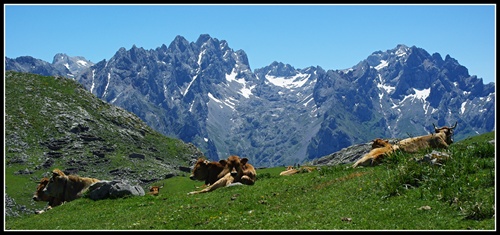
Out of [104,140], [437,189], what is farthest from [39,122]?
[437,189]

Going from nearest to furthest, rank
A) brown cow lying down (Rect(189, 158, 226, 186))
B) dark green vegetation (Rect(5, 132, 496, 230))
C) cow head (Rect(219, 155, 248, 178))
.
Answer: dark green vegetation (Rect(5, 132, 496, 230)) → cow head (Rect(219, 155, 248, 178)) → brown cow lying down (Rect(189, 158, 226, 186))

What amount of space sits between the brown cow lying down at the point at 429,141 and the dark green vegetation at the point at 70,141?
9334cm

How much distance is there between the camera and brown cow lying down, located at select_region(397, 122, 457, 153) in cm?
3488

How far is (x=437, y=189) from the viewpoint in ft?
70.3

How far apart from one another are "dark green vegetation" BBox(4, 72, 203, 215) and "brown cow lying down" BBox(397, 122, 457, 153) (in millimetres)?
93339

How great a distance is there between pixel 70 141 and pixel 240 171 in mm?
135529

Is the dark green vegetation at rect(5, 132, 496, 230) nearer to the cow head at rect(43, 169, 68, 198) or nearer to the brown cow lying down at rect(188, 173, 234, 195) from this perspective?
the brown cow lying down at rect(188, 173, 234, 195)

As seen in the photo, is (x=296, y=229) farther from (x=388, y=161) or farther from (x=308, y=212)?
(x=388, y=161)

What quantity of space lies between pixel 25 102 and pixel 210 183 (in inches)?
5911

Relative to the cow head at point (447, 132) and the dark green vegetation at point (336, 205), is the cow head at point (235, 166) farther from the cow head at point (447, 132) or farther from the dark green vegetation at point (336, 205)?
the cow head at point (447, 132)

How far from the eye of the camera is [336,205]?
22047mm

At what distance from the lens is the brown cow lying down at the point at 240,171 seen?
34.2 metres

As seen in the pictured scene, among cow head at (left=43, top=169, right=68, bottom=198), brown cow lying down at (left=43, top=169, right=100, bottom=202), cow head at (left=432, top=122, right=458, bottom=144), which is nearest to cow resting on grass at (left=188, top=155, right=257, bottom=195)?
brown cow lying down at (left=43, top=169, right=100, bottom=202)

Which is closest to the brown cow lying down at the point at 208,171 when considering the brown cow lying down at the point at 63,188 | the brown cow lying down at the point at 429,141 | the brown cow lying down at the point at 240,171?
the brown cow lying down at the point at 240,171
